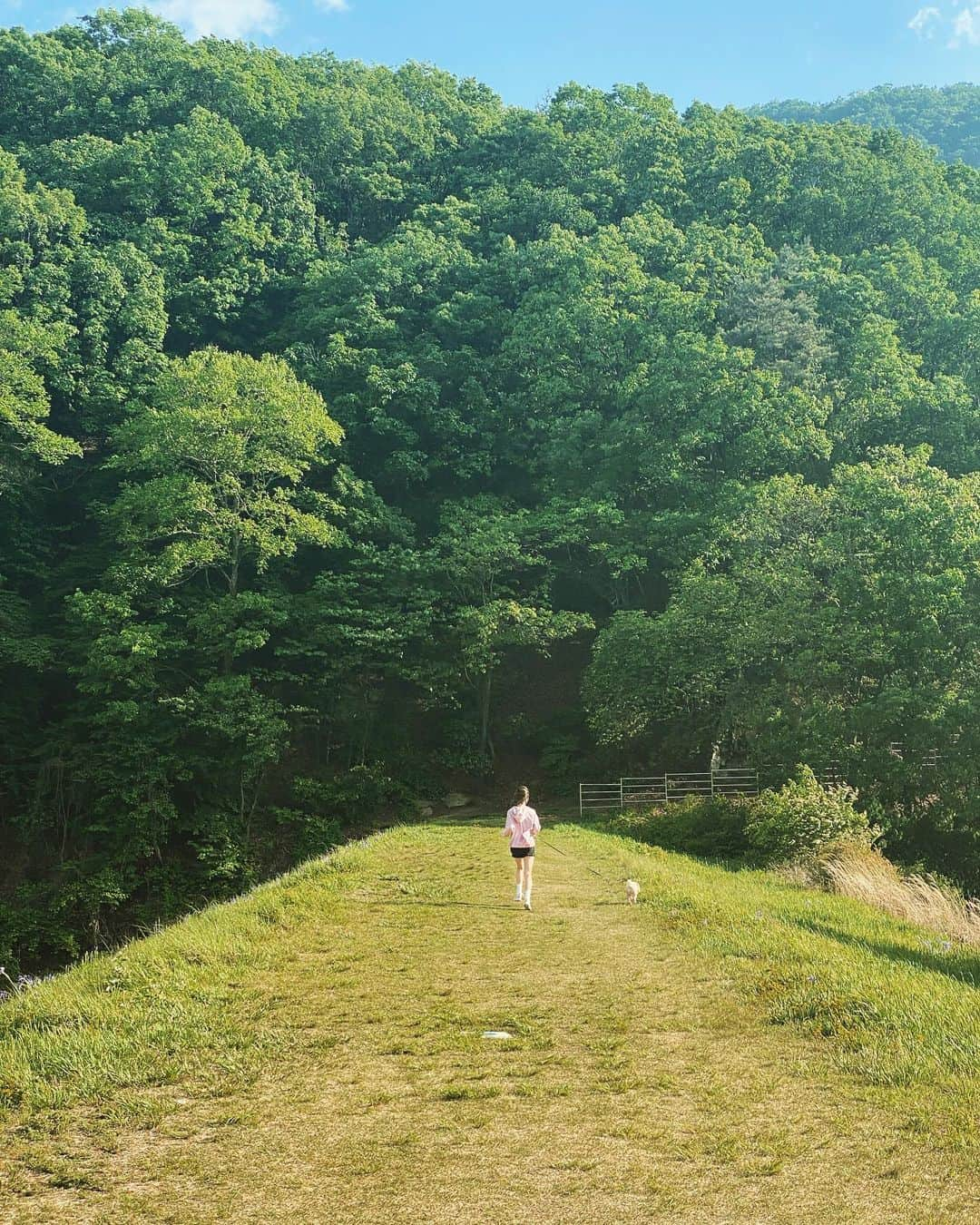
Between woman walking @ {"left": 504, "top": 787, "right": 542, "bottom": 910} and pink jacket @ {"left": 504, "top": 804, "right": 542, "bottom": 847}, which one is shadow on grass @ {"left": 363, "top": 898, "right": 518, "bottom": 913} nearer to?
woman walking @ {"left": 504, "top": 787, "right": 542, "bottom": 910}

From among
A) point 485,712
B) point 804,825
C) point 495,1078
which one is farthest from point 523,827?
point 485,712

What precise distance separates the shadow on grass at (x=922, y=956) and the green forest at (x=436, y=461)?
12033mm

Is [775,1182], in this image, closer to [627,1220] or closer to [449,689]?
[627,1220]

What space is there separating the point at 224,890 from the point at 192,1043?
820 inches

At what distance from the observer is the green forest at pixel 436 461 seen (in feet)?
84.6

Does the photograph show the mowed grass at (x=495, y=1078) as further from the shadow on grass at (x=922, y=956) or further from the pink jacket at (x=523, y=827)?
the pink jacket at (x=523, y=827)

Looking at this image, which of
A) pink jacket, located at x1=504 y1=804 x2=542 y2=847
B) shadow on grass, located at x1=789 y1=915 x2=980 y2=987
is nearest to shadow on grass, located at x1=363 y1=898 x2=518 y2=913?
pink jacket, located at x1=504 y1=804 x2=542 y2=847

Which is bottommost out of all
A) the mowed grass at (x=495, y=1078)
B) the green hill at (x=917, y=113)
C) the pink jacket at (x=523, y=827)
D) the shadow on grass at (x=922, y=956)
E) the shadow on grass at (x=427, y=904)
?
the shadow on grass at (x=427, y=904)

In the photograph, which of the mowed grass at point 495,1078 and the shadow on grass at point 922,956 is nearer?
the mowed grass at point 495,1078

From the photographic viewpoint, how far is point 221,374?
30.4 m

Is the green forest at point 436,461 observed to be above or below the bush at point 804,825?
above

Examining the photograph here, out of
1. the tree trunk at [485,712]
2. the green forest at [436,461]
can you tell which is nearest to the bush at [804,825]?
the green forest at [436,461]

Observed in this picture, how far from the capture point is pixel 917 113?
103312 mm

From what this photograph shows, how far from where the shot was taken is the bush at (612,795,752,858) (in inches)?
763
